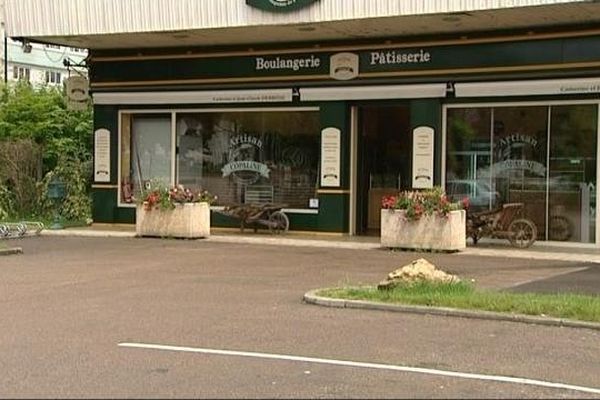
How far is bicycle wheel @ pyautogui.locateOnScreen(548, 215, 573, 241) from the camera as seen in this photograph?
60.8 ft

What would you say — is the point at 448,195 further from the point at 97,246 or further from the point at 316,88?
the point at 97,246

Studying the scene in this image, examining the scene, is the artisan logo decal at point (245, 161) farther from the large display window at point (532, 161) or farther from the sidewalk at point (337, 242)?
the large display window at point (532, 161)

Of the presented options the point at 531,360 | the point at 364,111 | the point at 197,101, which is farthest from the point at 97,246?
the point at 531,360

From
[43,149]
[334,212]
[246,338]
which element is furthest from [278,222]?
[246,338]

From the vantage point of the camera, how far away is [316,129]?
2106 cm

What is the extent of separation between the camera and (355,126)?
2077 cm

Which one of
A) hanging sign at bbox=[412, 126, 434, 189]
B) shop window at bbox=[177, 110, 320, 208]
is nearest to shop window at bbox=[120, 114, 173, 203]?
shop window at bbox=[177, 110, 320, 208]

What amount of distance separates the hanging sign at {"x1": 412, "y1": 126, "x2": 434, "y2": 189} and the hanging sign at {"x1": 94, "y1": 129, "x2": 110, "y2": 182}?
801 centimetres

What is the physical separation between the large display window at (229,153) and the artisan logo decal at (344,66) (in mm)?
997

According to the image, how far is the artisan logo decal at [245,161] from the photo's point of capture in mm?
21875

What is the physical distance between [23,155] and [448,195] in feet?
39.8

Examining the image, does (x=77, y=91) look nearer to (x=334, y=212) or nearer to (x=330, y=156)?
(x=330, y=156)

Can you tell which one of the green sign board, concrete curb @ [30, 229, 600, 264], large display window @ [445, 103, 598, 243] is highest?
the green sign board

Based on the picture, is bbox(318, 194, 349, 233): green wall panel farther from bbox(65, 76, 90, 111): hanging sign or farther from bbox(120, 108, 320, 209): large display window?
bbox(65, 76, 90, 111): hanging sign
